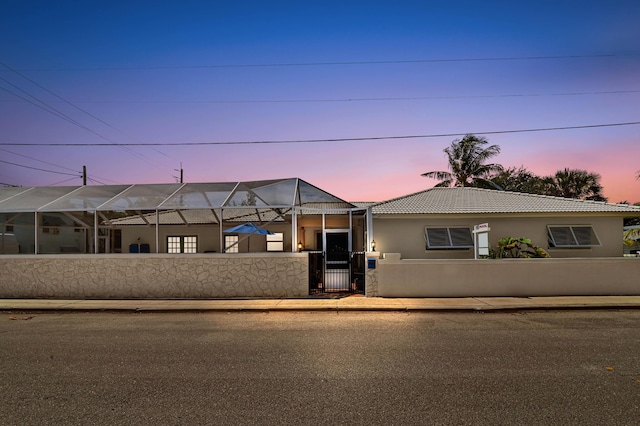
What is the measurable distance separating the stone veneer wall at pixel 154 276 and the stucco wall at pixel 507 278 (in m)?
3.27

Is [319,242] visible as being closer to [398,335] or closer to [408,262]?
[408,262]

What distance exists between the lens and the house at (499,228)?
17.8 m

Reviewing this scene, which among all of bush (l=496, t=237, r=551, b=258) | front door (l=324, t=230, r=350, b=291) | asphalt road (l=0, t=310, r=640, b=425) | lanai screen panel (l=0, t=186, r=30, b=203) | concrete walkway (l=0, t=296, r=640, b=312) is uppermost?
lanai screen panel (l=0, t=186, r=30, b=203)

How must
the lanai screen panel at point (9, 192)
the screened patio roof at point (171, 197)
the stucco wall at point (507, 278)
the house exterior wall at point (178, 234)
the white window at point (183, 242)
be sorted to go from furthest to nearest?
1. the white window at point (183, 242)
2. the house exterior wall at point (178, 234)
3. the lanai screen panel at point (9, 192)
4. the screened patio roof at point (171, 197)
5. the stucco wall at point (507, 278)

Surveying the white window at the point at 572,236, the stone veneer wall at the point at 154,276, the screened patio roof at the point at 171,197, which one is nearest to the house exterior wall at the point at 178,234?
the screened patio roof at the point at 171,197

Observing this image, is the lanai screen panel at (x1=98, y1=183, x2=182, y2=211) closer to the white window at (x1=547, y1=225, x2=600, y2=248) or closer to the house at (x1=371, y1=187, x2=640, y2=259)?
the house at (x1=371, y1=187, x2=640, y2=259)

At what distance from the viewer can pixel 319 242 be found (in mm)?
21984

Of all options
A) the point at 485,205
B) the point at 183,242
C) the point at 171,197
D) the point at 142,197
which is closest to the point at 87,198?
the point at 142,197

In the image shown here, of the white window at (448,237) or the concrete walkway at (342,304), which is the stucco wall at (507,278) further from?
the white window at (448,237)

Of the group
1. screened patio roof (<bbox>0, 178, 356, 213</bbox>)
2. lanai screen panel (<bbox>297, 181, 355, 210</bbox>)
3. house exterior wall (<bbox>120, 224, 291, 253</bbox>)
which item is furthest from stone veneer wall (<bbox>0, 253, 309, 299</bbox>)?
house exterior wall (<bbox>120, 224, 291, 253</bbox>)

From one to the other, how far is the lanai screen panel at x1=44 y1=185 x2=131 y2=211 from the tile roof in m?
11.0

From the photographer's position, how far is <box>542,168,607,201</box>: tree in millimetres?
38469

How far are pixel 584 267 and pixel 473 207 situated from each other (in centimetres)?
552

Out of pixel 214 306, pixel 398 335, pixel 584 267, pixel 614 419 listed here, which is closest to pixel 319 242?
pixel 214 306
